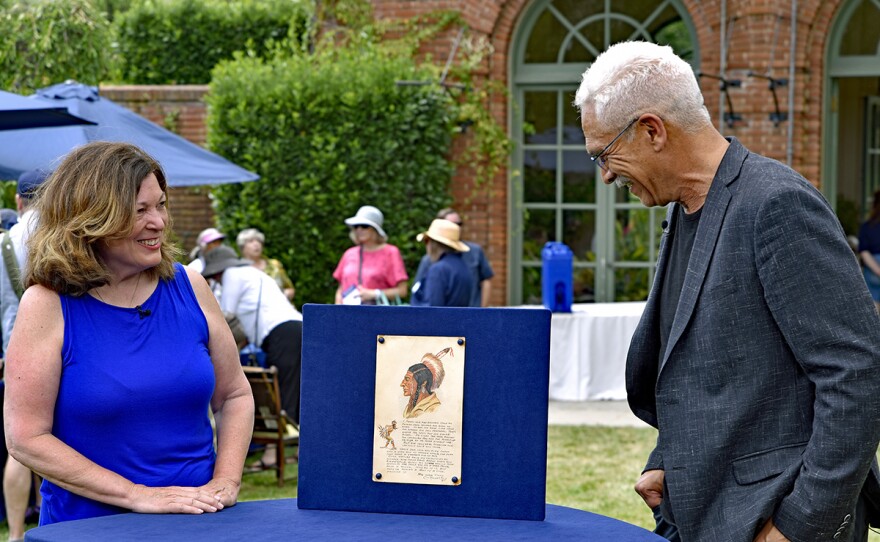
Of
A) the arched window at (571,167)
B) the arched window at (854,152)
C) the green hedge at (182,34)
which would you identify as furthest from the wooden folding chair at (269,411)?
the green hedge at (182,34)

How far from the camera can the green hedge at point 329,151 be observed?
38.5 ft

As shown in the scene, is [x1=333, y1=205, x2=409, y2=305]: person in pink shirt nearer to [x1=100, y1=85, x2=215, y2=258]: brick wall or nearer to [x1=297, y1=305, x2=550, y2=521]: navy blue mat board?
[x1=100, y1=85, x2=215, y2=258]: brick wall

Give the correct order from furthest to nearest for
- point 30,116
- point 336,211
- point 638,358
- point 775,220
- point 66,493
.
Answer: point 336,211 < point 30,116 < point 638,358 < point 66,493 < point 775,220

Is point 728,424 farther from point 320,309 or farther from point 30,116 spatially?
point 30,116

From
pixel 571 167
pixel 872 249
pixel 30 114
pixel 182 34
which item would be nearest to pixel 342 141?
pixel 571 167

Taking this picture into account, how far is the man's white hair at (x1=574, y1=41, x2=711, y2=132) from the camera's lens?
233cm

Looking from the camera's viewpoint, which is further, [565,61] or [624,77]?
[565,61]

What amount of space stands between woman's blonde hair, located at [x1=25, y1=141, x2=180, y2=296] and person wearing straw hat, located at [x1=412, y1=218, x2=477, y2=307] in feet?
19.4

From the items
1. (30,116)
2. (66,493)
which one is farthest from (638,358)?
(30,116)

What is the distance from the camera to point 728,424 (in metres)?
2.26

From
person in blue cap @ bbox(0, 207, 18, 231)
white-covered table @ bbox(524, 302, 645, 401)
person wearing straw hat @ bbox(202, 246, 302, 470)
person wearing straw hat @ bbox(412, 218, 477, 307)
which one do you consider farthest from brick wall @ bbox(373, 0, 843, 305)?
person in blue cap @ bbox(0, 207, 18, 231)

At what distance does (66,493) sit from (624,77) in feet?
4.86

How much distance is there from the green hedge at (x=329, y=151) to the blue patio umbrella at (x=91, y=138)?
3515 mm

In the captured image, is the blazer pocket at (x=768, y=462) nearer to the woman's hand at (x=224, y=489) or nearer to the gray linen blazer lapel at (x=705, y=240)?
the gray linen blazer lapel at (x=705, y=240)
